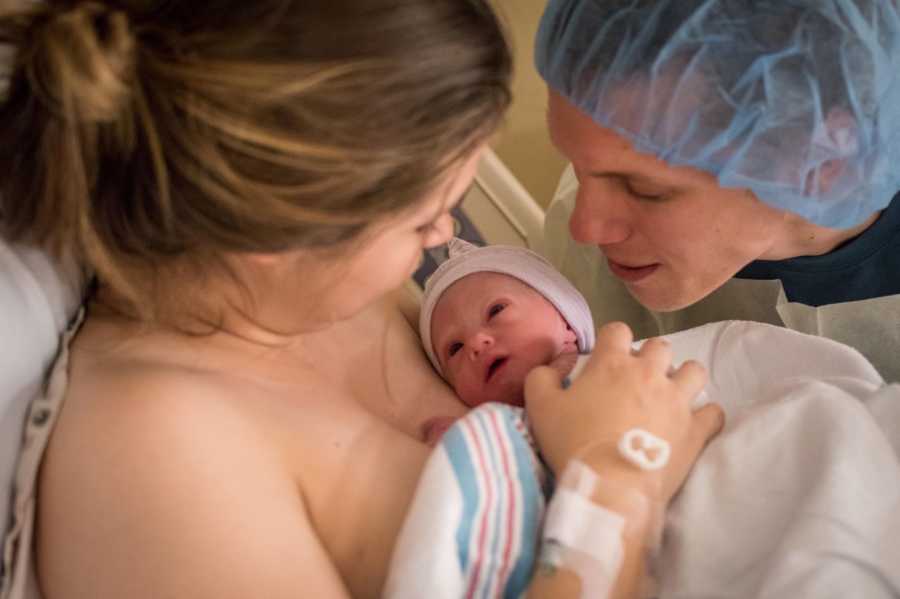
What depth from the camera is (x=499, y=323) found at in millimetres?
1131

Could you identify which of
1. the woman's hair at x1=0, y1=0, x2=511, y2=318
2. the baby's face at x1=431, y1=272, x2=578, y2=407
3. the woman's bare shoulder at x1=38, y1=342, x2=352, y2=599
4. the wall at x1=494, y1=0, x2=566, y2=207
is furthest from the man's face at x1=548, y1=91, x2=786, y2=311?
the wall at x1=494, y1=0, x2=566, y2=207

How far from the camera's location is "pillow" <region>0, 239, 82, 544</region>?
75cm

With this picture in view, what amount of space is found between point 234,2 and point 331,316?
33cm

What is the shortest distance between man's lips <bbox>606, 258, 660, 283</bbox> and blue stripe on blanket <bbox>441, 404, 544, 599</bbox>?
1.51ft

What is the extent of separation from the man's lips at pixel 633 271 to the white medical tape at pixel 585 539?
1.60 feet

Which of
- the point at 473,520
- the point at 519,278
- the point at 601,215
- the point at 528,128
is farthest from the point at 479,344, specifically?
the point at 528,128

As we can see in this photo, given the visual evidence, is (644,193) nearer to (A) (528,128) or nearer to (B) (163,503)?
(B) (163,503)

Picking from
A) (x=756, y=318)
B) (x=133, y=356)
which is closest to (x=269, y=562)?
(x=133, y=356)

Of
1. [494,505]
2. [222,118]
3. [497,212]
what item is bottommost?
[497,212]

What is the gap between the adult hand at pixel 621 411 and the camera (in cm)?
84

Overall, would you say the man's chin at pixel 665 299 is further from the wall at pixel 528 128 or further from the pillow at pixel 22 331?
the wall at pixel 528 128

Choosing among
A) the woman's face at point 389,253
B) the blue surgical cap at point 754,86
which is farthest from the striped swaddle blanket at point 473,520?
the blue surgical cap at point 754,86

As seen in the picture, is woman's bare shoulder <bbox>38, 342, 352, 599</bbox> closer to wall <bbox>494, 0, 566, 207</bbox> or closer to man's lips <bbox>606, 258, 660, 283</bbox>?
man's lips <bbox>606, 258, 660, 283</bbox>

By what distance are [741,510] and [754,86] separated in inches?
18.8
